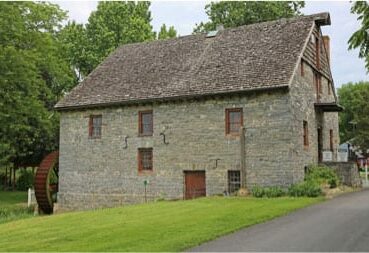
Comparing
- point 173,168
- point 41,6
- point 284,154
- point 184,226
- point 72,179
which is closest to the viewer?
point 184,226

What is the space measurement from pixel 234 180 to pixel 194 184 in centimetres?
210

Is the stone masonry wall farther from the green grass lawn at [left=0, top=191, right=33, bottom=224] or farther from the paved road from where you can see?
the green grass lawn at [left=0, top=191, right=33, bottom=224]

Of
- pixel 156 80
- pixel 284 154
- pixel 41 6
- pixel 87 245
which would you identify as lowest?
pixel 87 245

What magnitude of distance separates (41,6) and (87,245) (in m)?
26.0

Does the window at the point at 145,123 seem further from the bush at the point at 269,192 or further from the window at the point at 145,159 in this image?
the bush at the point at 269,192

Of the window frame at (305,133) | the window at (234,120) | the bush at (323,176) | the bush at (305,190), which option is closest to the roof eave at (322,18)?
the window frame at (305,133)

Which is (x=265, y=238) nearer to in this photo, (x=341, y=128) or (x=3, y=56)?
(x=3, y=56)

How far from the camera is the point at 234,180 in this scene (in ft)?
75.8

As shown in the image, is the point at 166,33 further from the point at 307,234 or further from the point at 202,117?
the point at 307,234

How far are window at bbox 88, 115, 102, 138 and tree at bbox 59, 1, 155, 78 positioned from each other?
13.0m

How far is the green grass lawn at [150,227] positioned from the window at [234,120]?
4884 mm

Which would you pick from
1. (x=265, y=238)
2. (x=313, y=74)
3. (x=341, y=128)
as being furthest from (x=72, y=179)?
(x=341, y=128)

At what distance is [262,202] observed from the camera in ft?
60.8

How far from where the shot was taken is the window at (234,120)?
2309 cm
